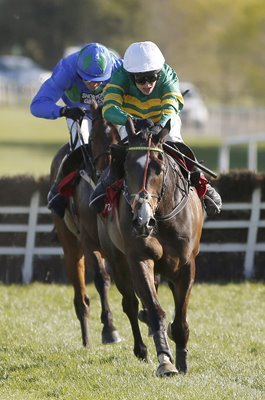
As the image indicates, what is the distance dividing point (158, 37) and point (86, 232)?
45.2m

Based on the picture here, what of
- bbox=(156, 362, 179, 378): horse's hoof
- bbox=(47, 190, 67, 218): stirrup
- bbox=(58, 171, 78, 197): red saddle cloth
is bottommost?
bbox=(156, 362, 179, 378): horse's hoof

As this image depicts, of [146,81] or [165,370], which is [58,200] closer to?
[146,81]

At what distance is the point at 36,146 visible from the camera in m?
35.8

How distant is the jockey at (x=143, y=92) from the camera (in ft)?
26.6

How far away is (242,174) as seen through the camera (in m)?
14.4

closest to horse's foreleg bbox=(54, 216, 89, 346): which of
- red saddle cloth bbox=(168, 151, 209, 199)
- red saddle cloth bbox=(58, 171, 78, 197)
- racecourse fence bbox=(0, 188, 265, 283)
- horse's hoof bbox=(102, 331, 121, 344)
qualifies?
horse's hoof bbox=(102, 331, 121, 344)

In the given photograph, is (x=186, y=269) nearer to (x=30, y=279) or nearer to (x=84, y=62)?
(x=84, y=62)

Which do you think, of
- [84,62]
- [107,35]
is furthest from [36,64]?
[84,62]

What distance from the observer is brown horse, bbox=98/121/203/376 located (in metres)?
7.34

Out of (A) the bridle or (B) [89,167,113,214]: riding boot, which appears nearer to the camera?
(A) the bridle

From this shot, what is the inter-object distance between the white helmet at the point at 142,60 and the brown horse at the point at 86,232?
1106 millimetres

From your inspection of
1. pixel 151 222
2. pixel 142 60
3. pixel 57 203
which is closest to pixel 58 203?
pixel 57 203

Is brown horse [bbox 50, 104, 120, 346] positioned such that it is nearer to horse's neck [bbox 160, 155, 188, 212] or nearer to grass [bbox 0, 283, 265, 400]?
grass [bbox 0, 283, 265, 400]

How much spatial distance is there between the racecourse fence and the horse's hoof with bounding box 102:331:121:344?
181 inches
